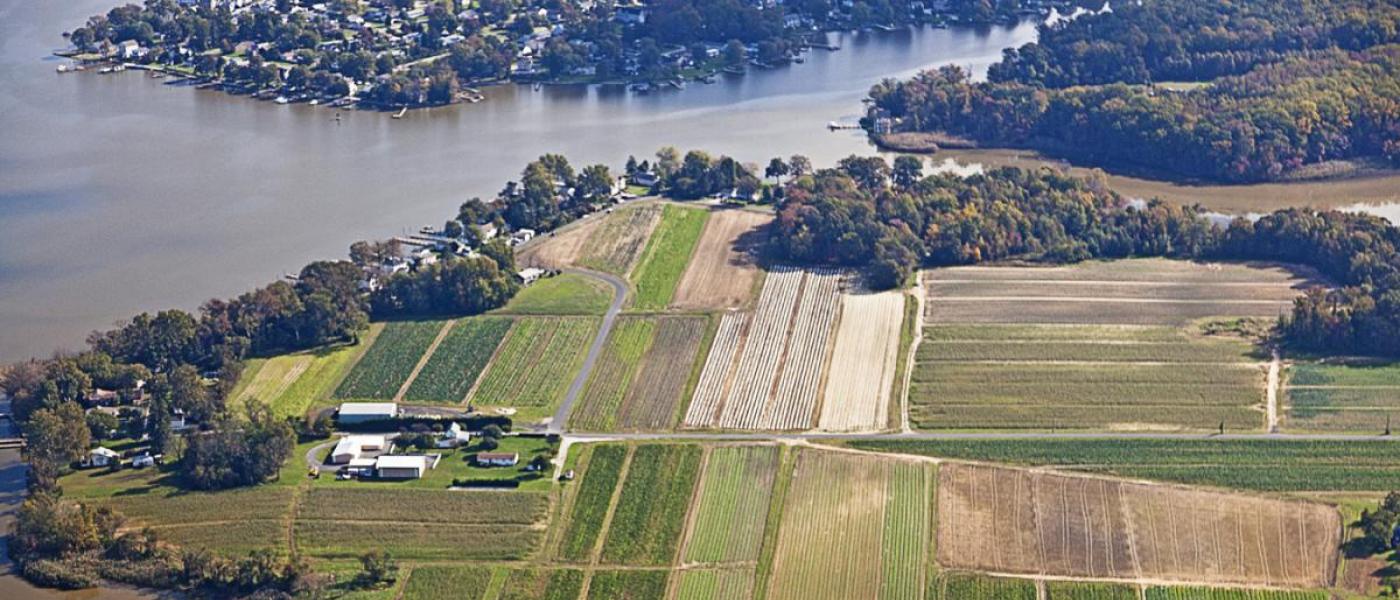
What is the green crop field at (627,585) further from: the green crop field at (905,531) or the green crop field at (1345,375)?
the green crop field at (1345,375)

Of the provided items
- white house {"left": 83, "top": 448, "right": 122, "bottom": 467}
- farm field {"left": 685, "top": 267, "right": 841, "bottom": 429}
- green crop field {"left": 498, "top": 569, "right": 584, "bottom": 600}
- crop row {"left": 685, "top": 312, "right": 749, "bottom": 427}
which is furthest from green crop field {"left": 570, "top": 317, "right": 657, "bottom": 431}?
white house {"left": 83, "top": 448, "right": 122, "bottom": 467}

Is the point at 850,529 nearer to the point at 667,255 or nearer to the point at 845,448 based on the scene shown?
the point at 845,448

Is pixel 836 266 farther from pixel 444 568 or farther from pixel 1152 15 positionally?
pixel 1152 15

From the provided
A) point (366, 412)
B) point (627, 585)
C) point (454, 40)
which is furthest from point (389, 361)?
point (454, 40)

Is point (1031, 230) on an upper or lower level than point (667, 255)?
upper

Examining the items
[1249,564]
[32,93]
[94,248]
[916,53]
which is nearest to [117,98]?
[32,93]

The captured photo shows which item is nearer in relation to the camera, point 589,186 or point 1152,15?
point 589,186
